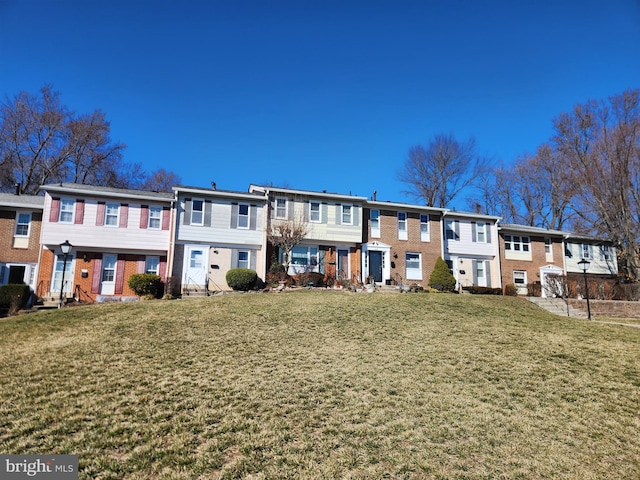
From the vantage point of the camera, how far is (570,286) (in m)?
22.0

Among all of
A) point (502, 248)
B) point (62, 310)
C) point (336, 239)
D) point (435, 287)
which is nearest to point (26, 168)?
point (62, 310)

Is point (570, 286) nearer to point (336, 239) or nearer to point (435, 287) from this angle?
point (435, 287)

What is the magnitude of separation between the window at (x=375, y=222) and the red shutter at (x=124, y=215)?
14717 millimetres

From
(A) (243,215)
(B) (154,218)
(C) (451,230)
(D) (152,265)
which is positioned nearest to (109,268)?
(D) (152,265)

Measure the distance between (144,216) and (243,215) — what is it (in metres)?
5.55

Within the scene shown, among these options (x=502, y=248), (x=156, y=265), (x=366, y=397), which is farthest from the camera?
(x=502, y=248)

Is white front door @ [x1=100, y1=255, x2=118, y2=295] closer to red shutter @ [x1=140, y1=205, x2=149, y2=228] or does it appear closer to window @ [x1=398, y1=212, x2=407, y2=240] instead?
red shutter @ [x1=140, y1=205, x2=149, y2=228]

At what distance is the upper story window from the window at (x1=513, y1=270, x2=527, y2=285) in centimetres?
165

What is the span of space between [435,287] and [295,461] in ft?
67.0

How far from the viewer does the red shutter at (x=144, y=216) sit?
21.4m

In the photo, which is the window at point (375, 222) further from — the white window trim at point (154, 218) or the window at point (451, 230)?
the white window trim at point (154, 218)

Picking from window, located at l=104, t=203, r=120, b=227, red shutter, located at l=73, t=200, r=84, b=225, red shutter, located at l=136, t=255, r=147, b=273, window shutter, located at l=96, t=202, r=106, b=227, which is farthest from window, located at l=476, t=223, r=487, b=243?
red shutter, located at l=73, t=200, r=84, b=225

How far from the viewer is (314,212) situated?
23.6 m

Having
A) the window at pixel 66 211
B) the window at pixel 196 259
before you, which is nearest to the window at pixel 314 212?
the window at pixel 196 259
